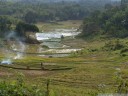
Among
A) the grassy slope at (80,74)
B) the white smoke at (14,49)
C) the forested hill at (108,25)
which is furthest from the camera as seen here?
the forested hill at (108,25)

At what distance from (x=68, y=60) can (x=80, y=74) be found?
35.1ft

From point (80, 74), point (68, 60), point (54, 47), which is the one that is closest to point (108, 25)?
point (54, 47)

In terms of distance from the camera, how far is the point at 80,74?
140 ft

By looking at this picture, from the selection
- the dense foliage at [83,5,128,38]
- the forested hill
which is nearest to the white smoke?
the forested hill

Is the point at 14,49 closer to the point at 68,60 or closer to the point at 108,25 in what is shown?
the point at 68,60

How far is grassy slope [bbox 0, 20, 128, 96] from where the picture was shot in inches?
1371

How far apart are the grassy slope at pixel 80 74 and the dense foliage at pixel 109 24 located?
2376cm

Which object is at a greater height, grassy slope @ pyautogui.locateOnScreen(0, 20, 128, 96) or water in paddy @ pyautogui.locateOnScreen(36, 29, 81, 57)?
water in paddy @ pyautogui.locateOnScreen(36, 29, 81, 57)

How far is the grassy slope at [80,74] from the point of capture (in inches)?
1371

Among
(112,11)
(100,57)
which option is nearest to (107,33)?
(112,11)

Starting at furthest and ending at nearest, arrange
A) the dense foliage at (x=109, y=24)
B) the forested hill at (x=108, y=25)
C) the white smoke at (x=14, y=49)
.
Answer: the dense foliage at (x=109, y=24) → the forested hill at (x=108, y=25) → the white smoke at (x=14, y=49)

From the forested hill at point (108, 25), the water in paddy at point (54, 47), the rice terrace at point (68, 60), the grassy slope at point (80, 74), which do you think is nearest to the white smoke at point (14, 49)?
the rice terrace at point (68, 60)

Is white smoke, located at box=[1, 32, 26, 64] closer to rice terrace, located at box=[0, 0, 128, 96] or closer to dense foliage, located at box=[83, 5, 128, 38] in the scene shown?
rice terrace, located at box=[0, 0, 128, 96]

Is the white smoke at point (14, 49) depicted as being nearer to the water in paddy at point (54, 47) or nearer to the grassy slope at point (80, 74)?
the water in paddy at point (54, 47)
